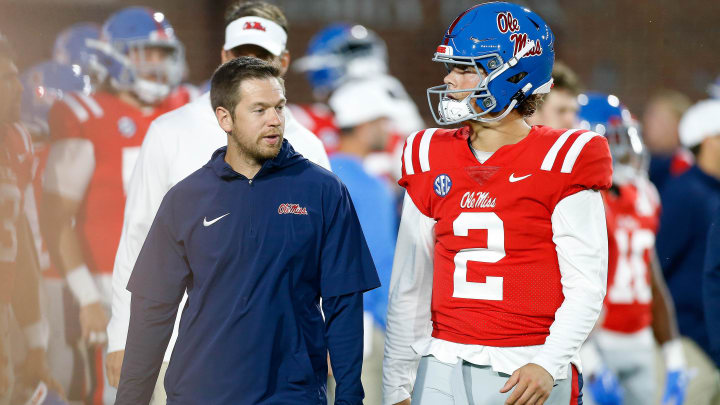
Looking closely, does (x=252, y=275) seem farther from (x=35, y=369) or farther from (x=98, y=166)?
(x=98, y=166)

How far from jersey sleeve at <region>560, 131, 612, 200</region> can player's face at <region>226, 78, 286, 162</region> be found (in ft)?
2.92

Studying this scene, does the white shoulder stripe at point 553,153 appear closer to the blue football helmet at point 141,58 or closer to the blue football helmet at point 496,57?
the blue football helmet at point 496,57

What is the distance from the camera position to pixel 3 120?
486cm

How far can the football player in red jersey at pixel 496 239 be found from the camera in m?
3.17

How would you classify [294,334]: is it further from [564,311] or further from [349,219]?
[564,311]

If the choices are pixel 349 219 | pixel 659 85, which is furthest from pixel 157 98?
pixel 659 85

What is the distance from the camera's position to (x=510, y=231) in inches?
126

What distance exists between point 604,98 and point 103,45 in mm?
3086

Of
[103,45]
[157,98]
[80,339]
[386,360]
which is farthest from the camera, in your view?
[103,45]

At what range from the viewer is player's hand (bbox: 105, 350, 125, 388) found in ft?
12.7

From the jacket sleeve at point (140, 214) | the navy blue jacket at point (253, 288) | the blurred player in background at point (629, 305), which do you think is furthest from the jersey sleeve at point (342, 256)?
the blurred player in background at point (629, 305)

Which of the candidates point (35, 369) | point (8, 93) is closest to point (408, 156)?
point (8, 93)

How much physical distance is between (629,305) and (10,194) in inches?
135

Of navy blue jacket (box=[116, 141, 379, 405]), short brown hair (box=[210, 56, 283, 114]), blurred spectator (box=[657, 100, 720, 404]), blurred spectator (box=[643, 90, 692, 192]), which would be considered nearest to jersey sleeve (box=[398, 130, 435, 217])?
navy blue jacket (box=[116, 141, 379, 405])
